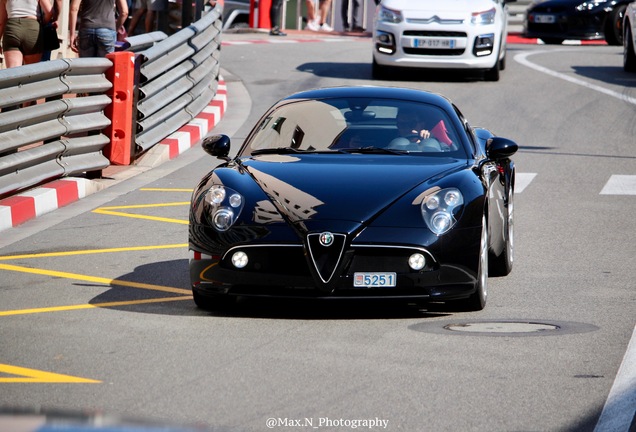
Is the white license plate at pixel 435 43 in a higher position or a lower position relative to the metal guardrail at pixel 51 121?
lower

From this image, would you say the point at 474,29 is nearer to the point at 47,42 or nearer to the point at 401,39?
the point at 401,39

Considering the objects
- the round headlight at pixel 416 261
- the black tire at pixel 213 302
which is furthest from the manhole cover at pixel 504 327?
the black tire at pixel 213 302

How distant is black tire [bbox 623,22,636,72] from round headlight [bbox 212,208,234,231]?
16.4 m

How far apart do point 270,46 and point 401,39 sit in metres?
6.84

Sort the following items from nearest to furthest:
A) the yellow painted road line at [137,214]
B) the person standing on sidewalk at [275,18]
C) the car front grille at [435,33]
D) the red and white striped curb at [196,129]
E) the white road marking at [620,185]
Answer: the yellow painted road line at [137,214]
the white road marking at [620,185]
the red and white striped curb at [196,129]
the car front grille at [435,33]
the person standing on sidewalk at [275,18]

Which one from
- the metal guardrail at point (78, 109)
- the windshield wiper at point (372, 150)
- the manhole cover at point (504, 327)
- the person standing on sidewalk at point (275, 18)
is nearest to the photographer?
the manhole cover at point (504, 327)

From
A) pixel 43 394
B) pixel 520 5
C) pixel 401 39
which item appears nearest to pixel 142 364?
pixel 43 394

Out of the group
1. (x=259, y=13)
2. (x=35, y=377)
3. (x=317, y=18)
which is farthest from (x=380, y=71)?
(x=35, y=377)

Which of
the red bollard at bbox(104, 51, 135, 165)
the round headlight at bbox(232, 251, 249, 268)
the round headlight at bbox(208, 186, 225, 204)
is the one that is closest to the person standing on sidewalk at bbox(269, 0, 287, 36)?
the red bollard at bbox(104, 51, 135, 165)

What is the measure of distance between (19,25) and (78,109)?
179 cm

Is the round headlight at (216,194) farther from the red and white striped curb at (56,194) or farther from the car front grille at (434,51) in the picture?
the car front grille at (434,51)

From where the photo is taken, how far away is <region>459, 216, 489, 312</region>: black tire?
7.43 m

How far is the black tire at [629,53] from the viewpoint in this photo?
74.2 ft

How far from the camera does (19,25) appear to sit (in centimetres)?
1375
